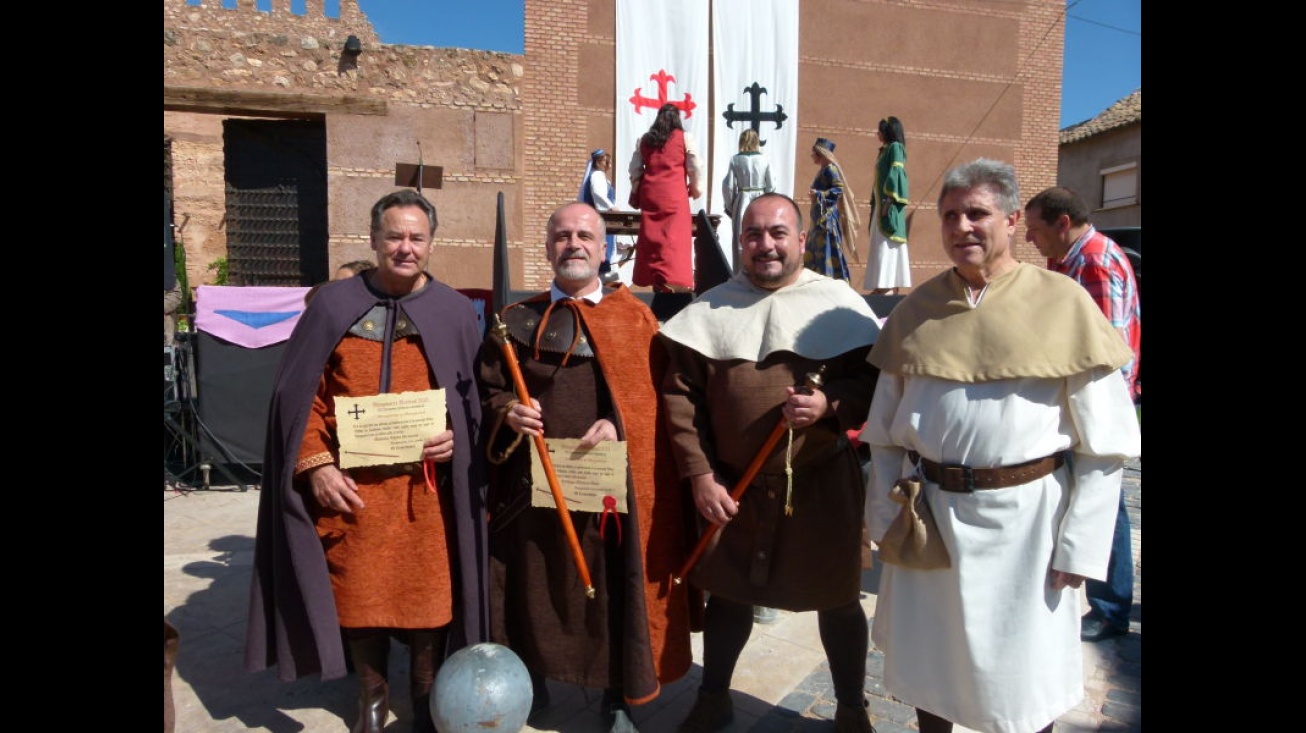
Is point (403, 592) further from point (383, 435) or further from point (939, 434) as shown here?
point (939, 434)

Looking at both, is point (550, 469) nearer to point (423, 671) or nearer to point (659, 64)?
point (423, 671)

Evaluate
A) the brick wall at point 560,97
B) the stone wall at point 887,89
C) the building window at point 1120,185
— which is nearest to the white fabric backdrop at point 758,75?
the stone wall at point 887,89

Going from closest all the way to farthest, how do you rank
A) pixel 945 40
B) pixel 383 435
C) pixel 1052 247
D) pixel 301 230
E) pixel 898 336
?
1. pixel 898 336
2. pixel 383 435
3. pixel 1052 247
4. pixel 301 230
5. pixel 945 40

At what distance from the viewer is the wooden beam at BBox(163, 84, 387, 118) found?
10.4 metres

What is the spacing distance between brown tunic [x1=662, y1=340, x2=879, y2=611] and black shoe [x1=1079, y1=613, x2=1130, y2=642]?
5.79 ft

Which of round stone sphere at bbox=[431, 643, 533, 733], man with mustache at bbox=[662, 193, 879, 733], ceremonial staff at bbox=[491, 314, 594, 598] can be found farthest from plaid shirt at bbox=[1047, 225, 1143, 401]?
round stone sphere at bbox=[431, 643, 533, 733]

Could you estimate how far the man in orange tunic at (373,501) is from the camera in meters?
2.80

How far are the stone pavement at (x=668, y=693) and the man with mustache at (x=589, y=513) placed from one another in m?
0.35

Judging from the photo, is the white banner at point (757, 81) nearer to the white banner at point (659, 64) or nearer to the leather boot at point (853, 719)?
the white banner at point (659, 64)

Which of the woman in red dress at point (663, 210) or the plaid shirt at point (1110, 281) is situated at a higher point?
the woman in red dress at point (663, 210)

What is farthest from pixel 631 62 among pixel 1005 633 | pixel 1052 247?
pixel 1005 633

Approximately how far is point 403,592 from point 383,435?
0.59 metres

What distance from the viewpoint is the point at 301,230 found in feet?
37.9

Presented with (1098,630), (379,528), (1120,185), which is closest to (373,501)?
(379,528)
